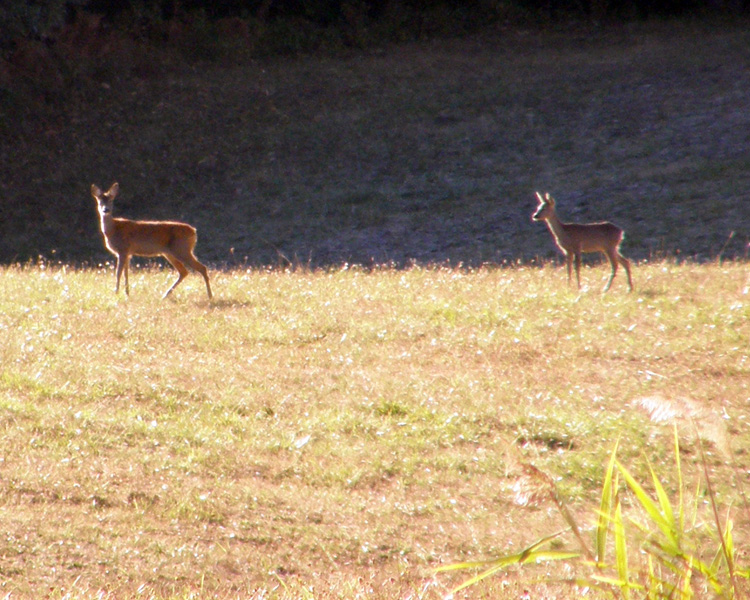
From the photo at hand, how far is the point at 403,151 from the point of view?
22.0m

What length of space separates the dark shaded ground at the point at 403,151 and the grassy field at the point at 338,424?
585cm

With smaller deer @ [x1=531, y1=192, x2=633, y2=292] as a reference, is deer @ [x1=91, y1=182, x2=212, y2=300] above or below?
below

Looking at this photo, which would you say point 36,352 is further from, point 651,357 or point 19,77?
point 19,77

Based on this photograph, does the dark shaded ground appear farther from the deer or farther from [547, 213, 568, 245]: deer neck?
the deer

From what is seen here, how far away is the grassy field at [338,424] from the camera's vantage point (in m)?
5.46

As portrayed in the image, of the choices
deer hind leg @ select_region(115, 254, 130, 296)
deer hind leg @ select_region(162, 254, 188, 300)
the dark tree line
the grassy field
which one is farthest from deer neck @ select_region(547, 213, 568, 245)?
the dark tree line

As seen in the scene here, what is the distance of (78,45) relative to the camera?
2422 cm

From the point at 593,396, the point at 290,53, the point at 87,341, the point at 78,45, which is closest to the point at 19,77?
the point at 78,45

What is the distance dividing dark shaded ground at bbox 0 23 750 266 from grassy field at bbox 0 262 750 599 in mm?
5851

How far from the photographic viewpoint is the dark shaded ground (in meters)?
18.1

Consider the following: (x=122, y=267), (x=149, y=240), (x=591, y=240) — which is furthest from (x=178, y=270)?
(x=591, y=240)

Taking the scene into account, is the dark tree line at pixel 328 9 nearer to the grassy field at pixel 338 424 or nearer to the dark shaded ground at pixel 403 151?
the dark shaded ground at pixel 403 151

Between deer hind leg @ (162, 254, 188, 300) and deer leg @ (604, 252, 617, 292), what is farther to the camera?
deer hind leg @ (162, 254, 188, 300)

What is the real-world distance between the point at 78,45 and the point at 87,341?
16609 mm
